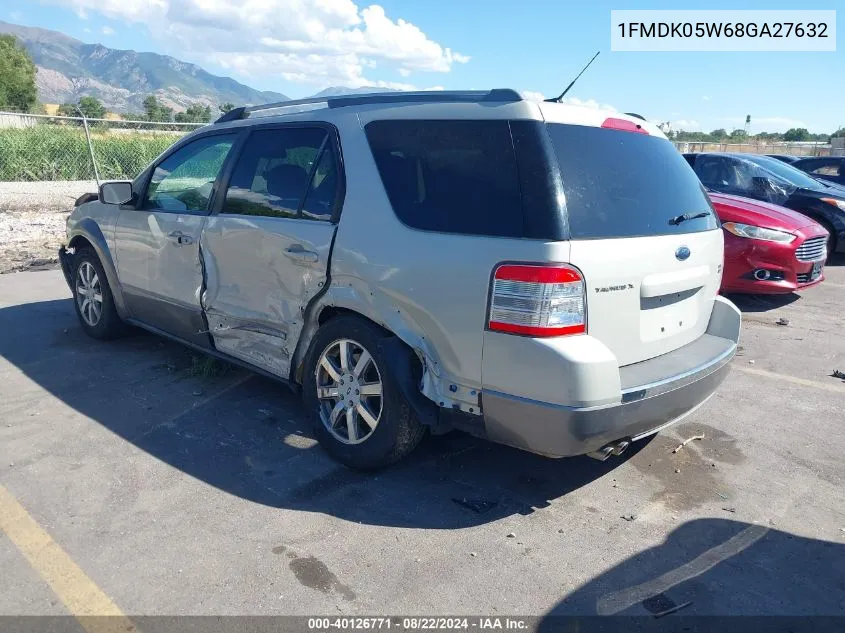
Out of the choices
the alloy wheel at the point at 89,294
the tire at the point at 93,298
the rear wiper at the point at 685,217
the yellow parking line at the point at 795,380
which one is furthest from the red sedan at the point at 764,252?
the alloy wheel at the point at 89,294

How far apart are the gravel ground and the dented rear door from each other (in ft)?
20.1

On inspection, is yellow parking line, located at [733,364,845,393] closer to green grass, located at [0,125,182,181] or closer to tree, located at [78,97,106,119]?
tree, located at [78,97,106,119]

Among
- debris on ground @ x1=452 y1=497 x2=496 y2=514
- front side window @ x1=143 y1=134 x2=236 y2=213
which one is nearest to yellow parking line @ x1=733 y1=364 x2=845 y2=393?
debris on ground @ x1=452 y1=497 x2=496 y2=514

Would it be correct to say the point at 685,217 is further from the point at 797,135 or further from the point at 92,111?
the point at 797,135

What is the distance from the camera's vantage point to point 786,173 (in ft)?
35.3

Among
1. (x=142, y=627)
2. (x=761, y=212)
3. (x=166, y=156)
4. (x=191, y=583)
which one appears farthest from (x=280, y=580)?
(x=761, y=212)

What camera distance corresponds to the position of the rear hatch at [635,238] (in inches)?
116

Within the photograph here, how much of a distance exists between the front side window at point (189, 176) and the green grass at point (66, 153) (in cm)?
1365

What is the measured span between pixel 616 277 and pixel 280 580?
1.93 metres

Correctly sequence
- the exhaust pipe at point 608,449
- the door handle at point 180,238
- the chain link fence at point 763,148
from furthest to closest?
the chain link fence at point 763,148
the door handle at point 180,238
the exhaust pipe at point 608,449

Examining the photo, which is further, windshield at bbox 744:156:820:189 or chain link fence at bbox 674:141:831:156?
chain link fence at bbox 674:141:831:156

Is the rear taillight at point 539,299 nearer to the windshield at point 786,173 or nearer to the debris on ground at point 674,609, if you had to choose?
the debris on ground at point 674,609

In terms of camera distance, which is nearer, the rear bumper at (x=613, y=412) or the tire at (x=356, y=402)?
the rear bumper at (x=613, y=412)

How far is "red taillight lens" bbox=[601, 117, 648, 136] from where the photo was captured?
336 centimetres
